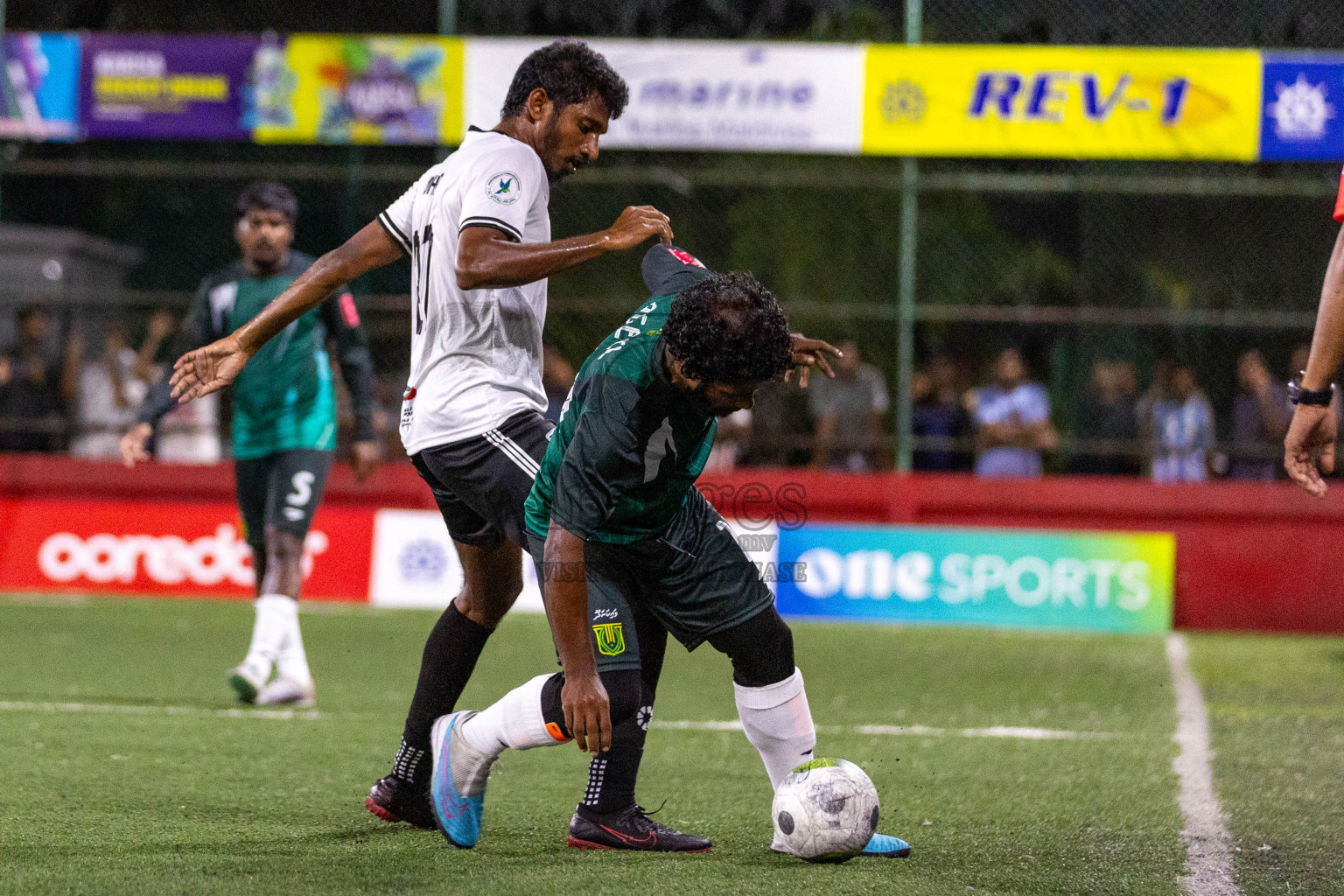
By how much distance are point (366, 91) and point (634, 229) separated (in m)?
10.2

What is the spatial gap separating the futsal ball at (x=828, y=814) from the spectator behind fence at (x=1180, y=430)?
9212mm

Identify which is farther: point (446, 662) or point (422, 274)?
point (446, 662)

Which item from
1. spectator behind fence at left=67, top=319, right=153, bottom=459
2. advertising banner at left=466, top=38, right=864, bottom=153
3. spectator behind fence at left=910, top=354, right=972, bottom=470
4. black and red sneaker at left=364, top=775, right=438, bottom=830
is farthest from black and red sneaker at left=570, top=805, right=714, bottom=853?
spectator behind fence at left=67, top=319, right=153, bottom=459

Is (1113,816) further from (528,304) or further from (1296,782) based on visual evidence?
(528,304)

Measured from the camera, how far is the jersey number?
177 inches

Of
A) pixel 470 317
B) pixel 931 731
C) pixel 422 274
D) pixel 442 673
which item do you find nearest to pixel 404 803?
pixel 442 673

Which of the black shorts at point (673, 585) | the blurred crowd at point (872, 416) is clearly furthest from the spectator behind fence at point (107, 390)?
the black shorts at point (673, 585)

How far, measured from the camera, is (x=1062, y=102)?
43.1 feet

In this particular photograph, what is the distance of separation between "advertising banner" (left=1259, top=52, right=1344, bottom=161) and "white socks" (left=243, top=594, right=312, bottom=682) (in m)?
9.59

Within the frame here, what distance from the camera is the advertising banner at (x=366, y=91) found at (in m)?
13.7

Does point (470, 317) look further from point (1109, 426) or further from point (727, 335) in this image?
point (1109, 426)

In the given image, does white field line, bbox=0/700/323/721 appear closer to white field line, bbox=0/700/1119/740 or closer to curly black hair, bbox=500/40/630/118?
white field line, bbox=0/700/1119/740

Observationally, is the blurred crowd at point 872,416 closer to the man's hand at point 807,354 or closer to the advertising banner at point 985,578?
the advertising banner at point 985,578

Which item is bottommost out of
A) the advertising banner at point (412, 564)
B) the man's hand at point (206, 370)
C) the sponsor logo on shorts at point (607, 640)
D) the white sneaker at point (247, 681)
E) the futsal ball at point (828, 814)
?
the advertising banner at point (412, 564)
